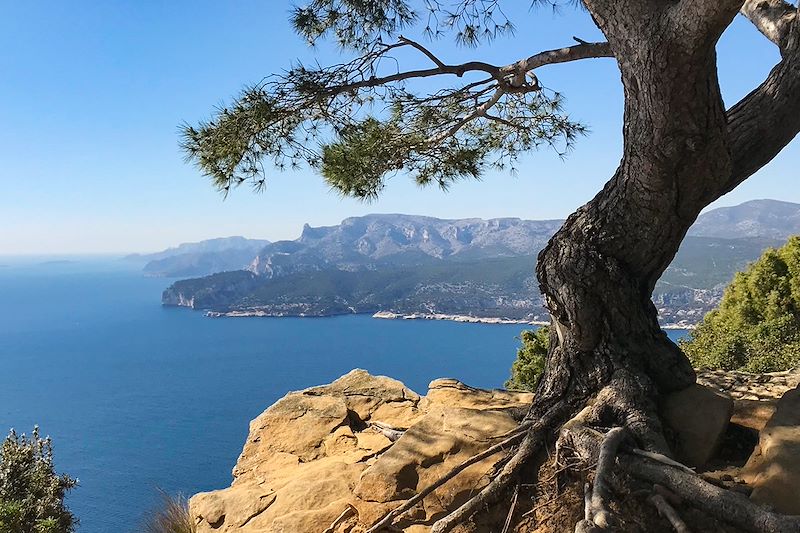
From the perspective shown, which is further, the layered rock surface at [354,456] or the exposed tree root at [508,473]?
the layered rock surface at [354,456]

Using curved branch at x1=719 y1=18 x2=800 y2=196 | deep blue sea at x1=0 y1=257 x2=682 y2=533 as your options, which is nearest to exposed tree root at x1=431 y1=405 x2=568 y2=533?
curved branch at x1=719 y1=18 x2=800 y2=196

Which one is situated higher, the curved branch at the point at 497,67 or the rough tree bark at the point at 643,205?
the curved branch at the point at 497,67

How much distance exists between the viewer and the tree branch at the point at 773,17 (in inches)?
118

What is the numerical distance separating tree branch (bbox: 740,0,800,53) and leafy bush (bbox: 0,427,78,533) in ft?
28.2

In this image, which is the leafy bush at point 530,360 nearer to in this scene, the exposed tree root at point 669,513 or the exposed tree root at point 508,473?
Result: the exposed tree root at point 508,473

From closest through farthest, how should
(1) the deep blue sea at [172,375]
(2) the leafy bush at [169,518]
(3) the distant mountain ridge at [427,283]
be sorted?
(2) the leafy bush at [169,518]
(1) the deep blue sea at [172,375]
(3) the distant mountain ridge at [427,283]

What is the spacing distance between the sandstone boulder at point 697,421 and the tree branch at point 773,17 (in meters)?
1.90

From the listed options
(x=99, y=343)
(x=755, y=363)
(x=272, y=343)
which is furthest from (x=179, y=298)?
(x=755, y=363)

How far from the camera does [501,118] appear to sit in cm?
482

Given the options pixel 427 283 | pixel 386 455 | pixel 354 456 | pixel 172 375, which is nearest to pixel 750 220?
pixel 427 283

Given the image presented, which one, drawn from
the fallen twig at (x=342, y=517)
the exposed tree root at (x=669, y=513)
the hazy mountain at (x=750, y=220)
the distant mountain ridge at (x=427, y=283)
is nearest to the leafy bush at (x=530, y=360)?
the fallen twig at (x=342, y=517)

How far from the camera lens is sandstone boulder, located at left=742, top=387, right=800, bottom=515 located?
193 cm

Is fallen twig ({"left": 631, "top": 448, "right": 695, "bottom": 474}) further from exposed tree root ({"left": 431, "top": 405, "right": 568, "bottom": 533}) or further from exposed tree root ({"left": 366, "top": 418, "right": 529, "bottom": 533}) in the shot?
exposed tree root ({"left": 366, "top": 418, "right": 529, "bottom": 533})

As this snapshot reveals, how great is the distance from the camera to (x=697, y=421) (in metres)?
2.55
